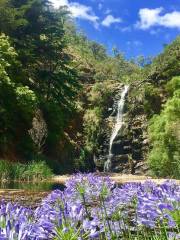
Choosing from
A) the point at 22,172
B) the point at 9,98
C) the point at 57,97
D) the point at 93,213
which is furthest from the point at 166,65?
the point at 93,213

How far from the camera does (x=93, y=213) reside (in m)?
2.14

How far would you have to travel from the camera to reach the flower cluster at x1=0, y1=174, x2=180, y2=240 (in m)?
1.44

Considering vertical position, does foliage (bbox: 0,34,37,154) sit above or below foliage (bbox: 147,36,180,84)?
below

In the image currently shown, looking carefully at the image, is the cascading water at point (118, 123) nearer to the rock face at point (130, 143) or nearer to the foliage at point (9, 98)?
the rock face at point (130, 143)

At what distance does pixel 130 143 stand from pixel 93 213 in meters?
32.8

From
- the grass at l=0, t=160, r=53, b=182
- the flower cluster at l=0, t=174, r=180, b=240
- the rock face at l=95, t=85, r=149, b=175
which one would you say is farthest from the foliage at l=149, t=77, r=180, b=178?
the flower cluster at l=0, t=174, r=180, b=240

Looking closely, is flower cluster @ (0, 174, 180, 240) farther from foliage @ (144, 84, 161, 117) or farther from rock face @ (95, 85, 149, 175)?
foliage @ (144, 84, 161, 117)

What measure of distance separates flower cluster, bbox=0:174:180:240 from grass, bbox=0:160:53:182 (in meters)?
17.9

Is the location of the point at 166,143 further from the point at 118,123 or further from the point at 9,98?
the point at 9,98

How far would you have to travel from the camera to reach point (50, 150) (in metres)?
32.6

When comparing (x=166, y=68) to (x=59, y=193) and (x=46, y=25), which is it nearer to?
(x=46, y=25)

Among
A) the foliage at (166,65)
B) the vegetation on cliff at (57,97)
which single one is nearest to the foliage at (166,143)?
the vegetation on cliff at (57,97)

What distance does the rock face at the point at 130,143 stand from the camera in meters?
33.9

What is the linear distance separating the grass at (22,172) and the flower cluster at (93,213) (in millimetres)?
17865
